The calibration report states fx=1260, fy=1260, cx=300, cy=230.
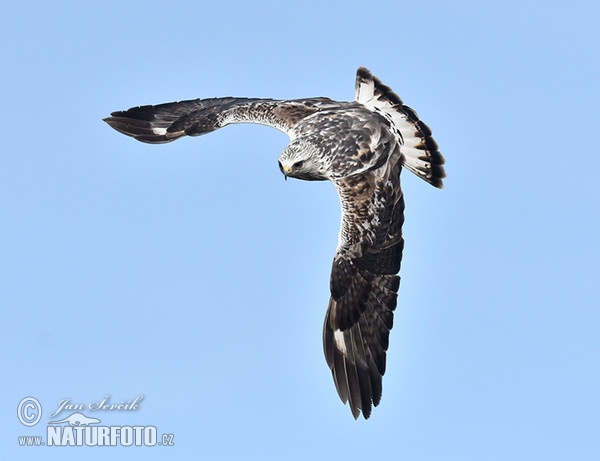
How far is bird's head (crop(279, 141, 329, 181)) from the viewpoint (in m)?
21.9

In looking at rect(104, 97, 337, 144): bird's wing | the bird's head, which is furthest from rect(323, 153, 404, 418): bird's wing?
rect(104, 97, 337, 144): bird's wing

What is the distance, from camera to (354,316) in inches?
880

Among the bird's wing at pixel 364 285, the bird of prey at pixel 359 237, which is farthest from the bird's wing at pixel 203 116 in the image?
the bird's wing at pixel 364 285

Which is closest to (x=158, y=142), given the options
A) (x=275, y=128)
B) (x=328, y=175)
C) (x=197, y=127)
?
(x=197, y=127)

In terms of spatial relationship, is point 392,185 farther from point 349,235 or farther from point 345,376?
point 345,376

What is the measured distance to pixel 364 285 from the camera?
2222cm

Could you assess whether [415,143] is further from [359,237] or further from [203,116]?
[203,116]

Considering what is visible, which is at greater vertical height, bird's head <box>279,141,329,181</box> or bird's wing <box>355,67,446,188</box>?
bird's wing <box>355,67,446,188</box>

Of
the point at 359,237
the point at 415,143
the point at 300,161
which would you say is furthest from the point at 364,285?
the point at 415,143

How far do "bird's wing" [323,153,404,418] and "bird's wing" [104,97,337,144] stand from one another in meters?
2.27

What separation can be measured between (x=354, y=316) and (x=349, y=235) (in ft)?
4.85

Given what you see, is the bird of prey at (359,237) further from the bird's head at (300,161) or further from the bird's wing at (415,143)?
the bird's wing at (415,143)

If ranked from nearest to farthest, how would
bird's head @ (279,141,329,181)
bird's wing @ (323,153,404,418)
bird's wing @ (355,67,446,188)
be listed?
bird's head @ (279,141,329,181) → bird's wing @ (323,153,404,418) → bird's wing @ (355,67,446,188)

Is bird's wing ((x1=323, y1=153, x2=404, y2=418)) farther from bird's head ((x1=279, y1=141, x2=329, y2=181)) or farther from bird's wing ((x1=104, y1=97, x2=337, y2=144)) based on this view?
bird's wing ((x1=104, y1=97, x2=337, y2=144))
